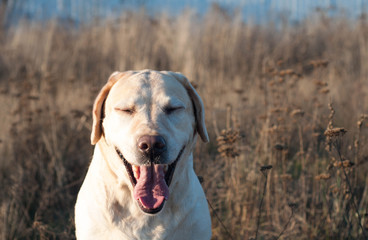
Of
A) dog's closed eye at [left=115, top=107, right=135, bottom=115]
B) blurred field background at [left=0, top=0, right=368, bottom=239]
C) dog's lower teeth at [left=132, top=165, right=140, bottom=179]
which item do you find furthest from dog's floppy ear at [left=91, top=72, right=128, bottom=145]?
blurred field background at [left=0, top=0, right=368, bottom=239]

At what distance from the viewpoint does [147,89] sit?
2305 millimetres

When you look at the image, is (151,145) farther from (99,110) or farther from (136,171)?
(99,110)

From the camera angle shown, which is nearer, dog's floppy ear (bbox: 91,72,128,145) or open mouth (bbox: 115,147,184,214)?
open mouth (bbox: 115,147,184,214)

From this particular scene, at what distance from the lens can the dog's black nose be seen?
2.02 metres

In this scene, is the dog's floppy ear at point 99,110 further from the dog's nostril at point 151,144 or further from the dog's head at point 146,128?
the dog's nostril at point 151,144

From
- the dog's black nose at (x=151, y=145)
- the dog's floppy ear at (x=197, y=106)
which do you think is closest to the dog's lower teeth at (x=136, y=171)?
the dog's black nose at (x=151, y=145)

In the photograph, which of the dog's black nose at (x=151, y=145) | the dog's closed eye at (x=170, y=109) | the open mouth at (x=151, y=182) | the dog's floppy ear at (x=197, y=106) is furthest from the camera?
the dog's floppy ear at (x=197, y=106)

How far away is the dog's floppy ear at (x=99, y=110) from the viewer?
2343 millimetres

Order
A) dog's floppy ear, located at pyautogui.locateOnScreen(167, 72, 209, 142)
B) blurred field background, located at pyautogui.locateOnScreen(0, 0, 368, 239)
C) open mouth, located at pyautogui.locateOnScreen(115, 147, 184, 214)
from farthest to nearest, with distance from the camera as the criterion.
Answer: blurred field background, located at pyautogui.locateOnScreen(0, 0, 368, 239) → dog's floppy ear, located at pyautogui.locateOnScreen(167, 72, 209, 142) → open mouth, located at pyautogui.locateOnScreen(115, 147, 184, 214)

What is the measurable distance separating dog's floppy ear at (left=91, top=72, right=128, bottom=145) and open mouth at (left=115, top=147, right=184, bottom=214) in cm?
20

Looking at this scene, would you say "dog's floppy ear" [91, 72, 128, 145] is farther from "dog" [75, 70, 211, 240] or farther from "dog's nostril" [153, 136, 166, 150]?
"dog's nostril" [153, 136, 166, 150]

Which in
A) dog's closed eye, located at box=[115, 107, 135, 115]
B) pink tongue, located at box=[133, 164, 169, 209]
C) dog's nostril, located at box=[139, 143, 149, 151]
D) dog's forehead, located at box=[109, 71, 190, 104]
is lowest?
pink tongue, located at box=[133, 164, 169, 209]

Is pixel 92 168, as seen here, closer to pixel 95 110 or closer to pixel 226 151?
pixel 95 110

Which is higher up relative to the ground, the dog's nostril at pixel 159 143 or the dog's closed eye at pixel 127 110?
the dog's closed eye at pixel 127 110
